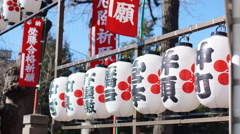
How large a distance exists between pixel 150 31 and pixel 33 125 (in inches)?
687

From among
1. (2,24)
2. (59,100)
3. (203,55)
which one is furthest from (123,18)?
(2,24)

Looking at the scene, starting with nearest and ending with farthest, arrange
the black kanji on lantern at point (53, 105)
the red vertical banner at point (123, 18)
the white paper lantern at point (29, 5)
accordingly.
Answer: the red vertical banner at point (123, 18) < the black kanji on lantern at point (53, 105) < the white paper lantern at point (29, 5)

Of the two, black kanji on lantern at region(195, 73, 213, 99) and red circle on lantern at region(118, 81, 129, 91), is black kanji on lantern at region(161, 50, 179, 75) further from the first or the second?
red circle on lantern at region(118, 81, 129, 91)

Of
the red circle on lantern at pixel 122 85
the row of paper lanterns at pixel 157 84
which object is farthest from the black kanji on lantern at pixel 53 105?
the red circle on lantern at pixel 122 85

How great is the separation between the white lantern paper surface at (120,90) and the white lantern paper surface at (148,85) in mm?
458

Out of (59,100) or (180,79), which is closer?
(180,79)

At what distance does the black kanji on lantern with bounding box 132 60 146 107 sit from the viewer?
536 cm

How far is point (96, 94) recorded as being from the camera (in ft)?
21.3

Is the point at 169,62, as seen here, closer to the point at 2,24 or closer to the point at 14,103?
the point at 2,24

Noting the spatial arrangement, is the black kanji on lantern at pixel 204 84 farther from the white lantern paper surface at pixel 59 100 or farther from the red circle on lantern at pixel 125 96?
the white lantern paper surface at pixel 59 100

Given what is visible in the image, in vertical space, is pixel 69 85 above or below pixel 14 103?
above

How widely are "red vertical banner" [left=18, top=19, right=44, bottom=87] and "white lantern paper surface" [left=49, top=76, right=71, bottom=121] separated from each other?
4.12 meters

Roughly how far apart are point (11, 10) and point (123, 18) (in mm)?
7107

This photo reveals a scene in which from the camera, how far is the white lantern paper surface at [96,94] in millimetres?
6496
